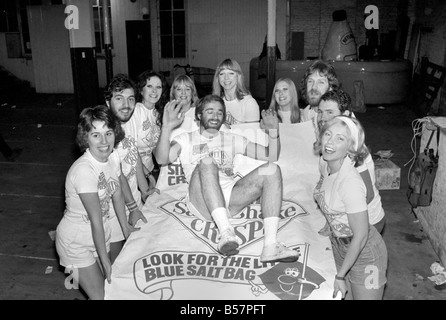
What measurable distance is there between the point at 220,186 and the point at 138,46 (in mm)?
14378

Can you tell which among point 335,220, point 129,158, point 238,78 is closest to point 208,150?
point 129,158

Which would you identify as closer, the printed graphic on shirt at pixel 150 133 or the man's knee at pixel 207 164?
the man's knee at pixel 207 164

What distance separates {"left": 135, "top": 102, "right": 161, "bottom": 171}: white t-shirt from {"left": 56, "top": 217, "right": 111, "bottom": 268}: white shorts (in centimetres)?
140

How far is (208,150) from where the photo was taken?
3.61 meters

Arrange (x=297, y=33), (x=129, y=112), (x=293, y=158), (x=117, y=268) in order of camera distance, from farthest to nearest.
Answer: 1. (x=297, y=33)
2. (x=293, y=158)
3. (x=129, y=112)
4. (x=117, y=268)

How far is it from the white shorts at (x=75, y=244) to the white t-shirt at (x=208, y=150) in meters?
0.94

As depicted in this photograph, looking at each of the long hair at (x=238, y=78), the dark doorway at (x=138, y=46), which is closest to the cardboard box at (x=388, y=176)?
the long hair at (x=238, y=78)

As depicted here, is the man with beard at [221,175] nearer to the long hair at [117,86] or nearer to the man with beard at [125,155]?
the man with beard at [125,155]

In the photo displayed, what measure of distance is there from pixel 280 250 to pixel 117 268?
43.5 inches

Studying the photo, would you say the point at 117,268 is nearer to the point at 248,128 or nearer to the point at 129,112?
the point at 129,112

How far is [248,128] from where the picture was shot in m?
4.52

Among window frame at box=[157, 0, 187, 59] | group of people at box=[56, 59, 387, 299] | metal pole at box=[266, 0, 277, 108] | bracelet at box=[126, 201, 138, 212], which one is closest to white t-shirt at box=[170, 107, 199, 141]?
group of people at box=[56, 59, 387, 299]

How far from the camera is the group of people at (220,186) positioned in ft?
9.48
